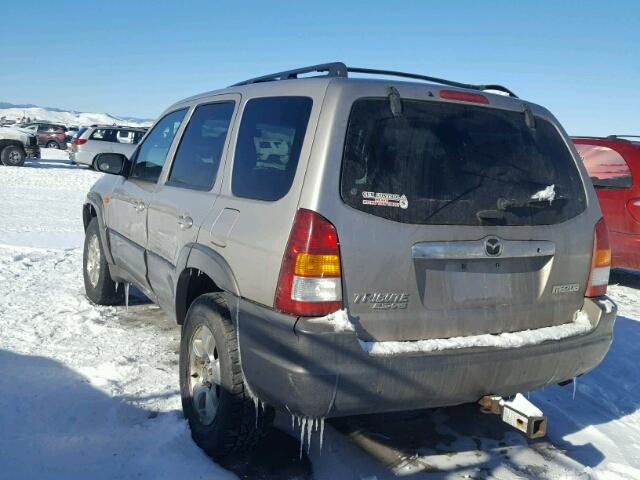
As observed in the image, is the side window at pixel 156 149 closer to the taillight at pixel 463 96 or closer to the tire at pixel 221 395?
the tire at pixel 221 395

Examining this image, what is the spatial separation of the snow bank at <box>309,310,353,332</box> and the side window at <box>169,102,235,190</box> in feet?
3.97

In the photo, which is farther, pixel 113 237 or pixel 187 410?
pixel 113 237

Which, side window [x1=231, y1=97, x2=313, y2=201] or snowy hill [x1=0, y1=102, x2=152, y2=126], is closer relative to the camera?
side window [x1=231, y1=97, x2=313, y2=201]

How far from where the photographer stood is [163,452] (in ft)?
10.1

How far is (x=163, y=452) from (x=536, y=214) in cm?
219

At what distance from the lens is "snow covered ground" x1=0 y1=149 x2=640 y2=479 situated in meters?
3.04

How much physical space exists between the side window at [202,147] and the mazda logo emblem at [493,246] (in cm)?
150

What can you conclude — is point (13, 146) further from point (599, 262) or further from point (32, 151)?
point (599, 262)

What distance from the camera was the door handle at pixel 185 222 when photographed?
3406mm

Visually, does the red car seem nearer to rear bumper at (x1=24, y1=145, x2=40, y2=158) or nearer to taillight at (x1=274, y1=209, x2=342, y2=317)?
taillight at (x1=274, y1=209, x2=342, y2=317)

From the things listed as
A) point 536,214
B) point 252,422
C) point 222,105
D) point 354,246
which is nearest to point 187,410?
point 252,422

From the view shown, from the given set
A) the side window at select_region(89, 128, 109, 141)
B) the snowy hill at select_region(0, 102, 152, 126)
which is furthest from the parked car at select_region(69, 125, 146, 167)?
the snowy hill at select_region(0, 102, 152, 126)

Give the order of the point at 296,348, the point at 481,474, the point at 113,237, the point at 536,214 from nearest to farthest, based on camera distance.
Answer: the point at 296,348, the point at 536,214, the point at 481,474, the point at 113,237

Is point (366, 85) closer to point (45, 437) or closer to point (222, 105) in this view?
point (222, 105)
